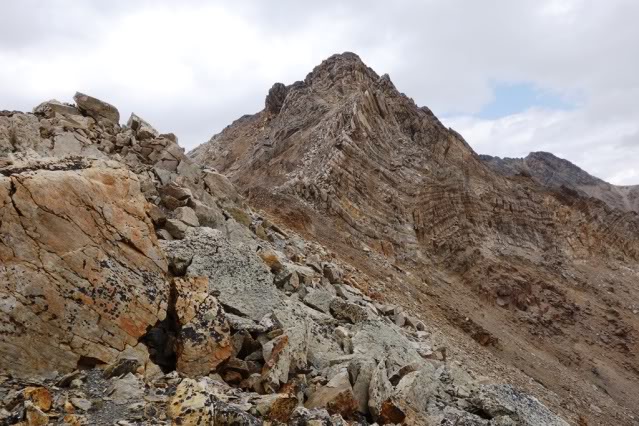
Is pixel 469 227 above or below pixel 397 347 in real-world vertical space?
above

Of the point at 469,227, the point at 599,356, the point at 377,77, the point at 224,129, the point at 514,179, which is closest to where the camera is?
the point at 599,356

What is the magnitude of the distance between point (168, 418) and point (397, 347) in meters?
6.41

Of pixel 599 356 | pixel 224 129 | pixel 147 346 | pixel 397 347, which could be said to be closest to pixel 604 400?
pixel 599 356

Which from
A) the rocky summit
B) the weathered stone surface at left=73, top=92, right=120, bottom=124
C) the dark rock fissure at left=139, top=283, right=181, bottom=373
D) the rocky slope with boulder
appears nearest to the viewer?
the rocky slope with boulder

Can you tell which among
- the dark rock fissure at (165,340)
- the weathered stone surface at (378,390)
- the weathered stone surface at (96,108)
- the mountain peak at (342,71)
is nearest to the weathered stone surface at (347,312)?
the weathered stone surface at (378,390)

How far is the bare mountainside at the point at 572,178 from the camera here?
117562 mm

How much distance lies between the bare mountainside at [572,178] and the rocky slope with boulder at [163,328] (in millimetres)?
113628

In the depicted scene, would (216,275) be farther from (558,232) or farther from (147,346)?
(558,232)

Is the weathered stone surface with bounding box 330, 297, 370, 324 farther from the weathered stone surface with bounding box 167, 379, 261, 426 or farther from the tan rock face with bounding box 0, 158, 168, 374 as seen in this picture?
the weathered stone surface with bounding box 167, 379, 261, 426

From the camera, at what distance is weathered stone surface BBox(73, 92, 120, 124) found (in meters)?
14.4

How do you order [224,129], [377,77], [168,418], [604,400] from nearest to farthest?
[168,418] → [604,400] → [377,77] → [224,129]

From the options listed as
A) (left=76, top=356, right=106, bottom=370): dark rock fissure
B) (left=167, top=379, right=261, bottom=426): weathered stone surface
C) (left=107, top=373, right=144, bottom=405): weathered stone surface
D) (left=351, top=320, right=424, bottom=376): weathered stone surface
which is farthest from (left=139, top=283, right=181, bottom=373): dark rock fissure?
(left=351, top=320, right=424, bottom=376): weathered stone surface

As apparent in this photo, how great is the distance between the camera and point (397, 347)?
11.7 m

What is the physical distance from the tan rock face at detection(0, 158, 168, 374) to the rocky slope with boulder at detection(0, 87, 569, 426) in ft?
0.06
